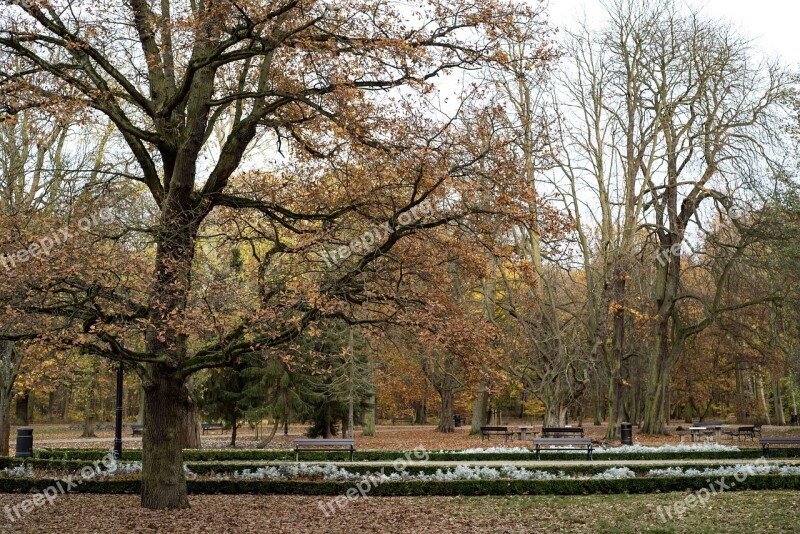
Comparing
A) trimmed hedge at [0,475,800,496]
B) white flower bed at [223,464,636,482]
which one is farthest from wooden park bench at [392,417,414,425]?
trimmed hedge at [0,475,800,496]

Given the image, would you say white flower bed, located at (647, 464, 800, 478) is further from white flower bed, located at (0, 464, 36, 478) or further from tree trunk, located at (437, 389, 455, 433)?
tree trunk, located at (437, 389, 455, 433)

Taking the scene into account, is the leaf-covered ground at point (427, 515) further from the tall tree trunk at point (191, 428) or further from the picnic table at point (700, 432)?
the picnic table at point (700, 432)

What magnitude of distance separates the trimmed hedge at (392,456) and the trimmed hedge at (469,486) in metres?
4.51

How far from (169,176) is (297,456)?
352 inches

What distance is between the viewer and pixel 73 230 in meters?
10.5

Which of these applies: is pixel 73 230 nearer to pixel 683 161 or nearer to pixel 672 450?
pixel 672 450

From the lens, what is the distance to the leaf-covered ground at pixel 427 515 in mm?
10008

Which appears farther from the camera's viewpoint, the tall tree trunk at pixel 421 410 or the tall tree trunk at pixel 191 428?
the tall tree trunk at pixel 421 410

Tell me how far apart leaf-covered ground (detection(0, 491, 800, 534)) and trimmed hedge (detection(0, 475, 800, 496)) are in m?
0.45

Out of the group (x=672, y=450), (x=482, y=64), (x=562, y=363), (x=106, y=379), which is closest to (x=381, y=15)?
(x=482, y=64)

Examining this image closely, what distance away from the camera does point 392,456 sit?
19094 millimetres
